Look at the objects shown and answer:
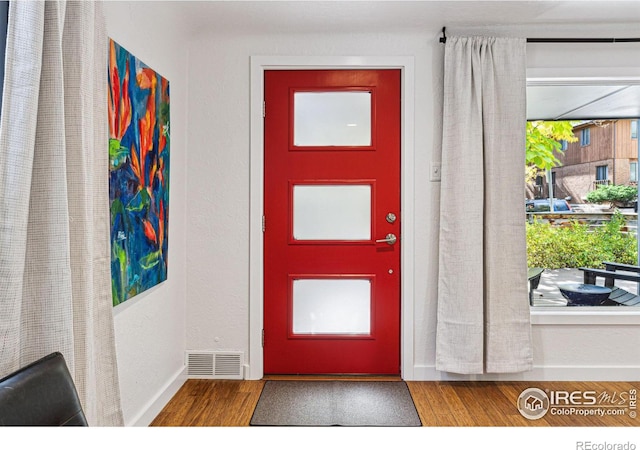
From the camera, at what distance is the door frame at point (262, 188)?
279cm

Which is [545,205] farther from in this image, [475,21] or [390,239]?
[475,21]

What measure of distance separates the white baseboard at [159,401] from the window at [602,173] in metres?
2.94

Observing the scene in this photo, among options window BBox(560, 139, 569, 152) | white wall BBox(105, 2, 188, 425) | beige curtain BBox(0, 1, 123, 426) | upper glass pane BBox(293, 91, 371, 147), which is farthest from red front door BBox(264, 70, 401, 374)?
beige curtain BBox(0, 1, 123, 426)

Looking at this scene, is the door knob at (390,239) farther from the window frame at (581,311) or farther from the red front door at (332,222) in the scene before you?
the window frame at (581,311)

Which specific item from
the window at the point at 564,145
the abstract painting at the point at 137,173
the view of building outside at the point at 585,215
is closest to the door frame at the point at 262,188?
the abstract painting at the point at 137,173

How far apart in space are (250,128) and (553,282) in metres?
2.21

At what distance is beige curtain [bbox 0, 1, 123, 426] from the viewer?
3.81ft

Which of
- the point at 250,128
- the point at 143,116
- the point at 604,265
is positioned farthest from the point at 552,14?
the point at 143,116

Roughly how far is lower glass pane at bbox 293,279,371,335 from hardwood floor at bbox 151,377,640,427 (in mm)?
400

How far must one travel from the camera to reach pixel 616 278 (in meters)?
2.90

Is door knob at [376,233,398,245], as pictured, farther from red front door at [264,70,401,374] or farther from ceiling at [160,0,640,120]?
→ ceiling at [160,0,640,120]

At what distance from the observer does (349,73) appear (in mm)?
2840
